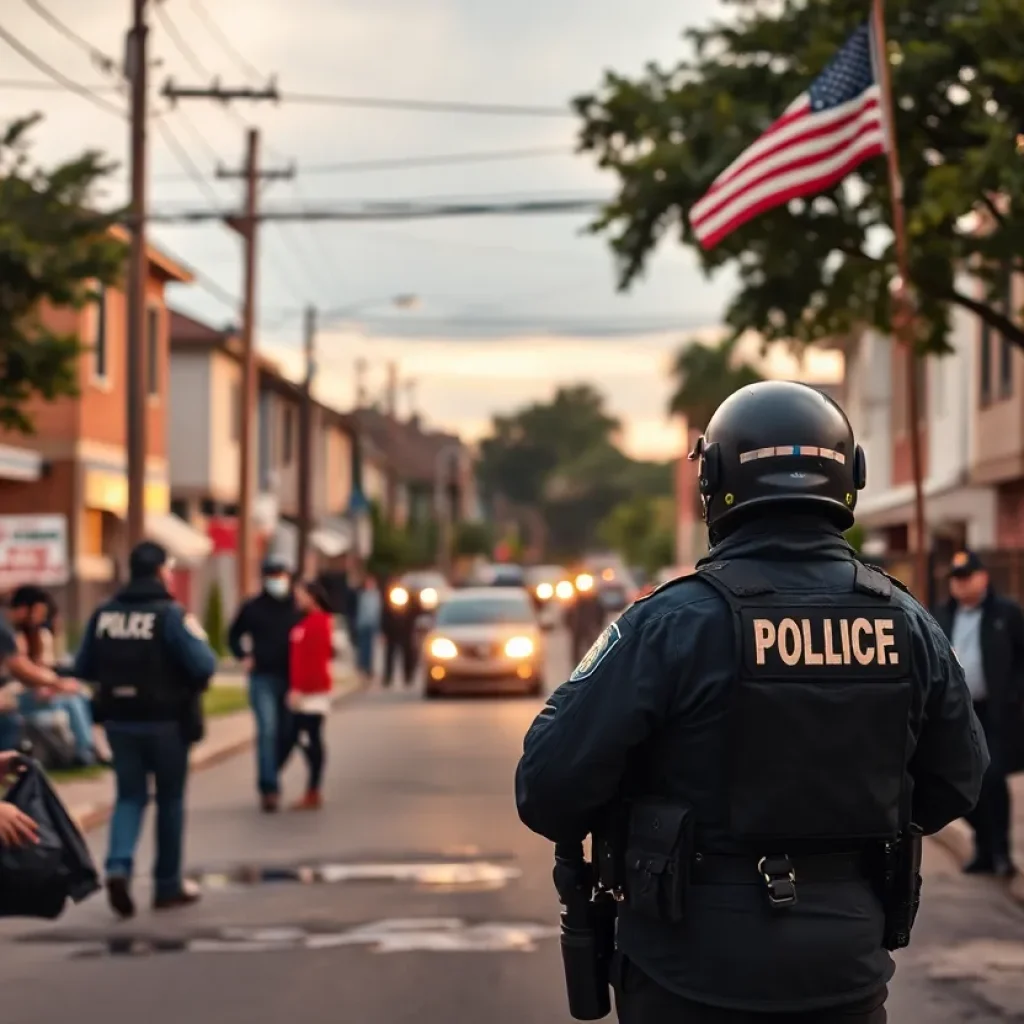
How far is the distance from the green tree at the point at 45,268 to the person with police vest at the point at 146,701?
746 centimetres

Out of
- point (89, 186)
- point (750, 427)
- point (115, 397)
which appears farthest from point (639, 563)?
point (750, 427)

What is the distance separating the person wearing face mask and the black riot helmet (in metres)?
11.3

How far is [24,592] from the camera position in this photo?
15.2 m

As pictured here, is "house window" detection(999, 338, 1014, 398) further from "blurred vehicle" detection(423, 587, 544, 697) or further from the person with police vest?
the person with police vest

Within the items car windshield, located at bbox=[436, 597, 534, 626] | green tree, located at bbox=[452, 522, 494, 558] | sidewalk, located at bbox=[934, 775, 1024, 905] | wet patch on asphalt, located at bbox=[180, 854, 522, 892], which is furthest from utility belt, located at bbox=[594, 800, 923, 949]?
green tree, located at bbox=[452, 522, 494, 558]

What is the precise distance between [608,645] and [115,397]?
3205cm

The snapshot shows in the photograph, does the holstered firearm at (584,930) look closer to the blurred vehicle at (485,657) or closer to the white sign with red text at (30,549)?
the white sign with red text at (30,549)

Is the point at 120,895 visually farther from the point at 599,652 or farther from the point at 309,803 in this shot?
the point at 599,652

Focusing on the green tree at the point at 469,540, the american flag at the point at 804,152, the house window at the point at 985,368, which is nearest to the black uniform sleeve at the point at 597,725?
the american flag at the point at 804,152

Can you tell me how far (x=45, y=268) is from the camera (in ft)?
56.7

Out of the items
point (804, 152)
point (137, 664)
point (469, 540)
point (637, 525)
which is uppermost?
point (637, 525)

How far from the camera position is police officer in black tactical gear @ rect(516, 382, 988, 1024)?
3623mm

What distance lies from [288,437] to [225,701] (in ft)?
111

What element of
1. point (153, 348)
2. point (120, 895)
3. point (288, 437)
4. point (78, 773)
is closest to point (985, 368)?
point (153, 348)
